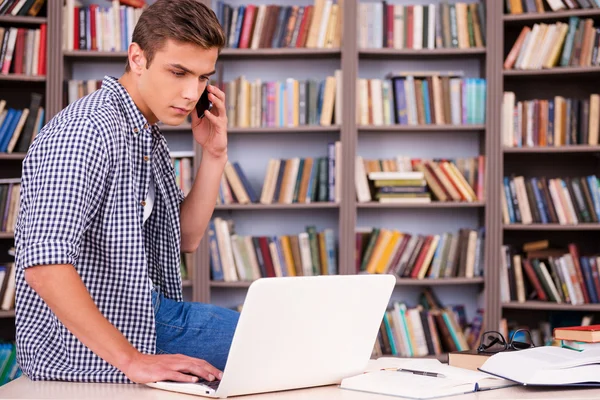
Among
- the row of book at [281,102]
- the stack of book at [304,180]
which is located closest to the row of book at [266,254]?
the stack of book at [304,180]

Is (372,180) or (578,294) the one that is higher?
(372,180)

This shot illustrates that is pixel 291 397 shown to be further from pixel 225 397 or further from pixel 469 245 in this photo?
pixel 469 245

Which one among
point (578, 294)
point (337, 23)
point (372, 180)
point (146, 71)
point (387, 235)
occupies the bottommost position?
point (578, 294)

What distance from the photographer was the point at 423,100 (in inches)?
159

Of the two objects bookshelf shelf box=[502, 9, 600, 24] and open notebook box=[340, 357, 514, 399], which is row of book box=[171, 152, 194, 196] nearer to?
bookshelf shelf box=[502, 9, 600, 24]

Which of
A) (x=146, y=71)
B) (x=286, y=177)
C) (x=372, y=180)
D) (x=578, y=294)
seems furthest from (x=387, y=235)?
(x=146, y=71)

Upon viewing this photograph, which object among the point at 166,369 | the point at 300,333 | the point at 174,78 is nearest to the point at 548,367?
the point at 300,333

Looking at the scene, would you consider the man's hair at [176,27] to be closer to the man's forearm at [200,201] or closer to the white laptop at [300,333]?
the man's forearm at [200,201]

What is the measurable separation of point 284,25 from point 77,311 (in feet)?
9.57

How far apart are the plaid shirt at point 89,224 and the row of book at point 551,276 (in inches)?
108

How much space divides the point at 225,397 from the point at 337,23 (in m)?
3.04

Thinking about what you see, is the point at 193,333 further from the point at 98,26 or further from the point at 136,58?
the point at 98,26

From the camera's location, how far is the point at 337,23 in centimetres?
402

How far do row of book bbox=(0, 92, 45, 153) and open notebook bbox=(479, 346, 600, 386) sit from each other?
311cm
